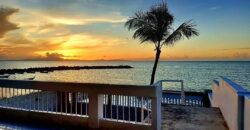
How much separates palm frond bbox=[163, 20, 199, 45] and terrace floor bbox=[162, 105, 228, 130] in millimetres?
2578

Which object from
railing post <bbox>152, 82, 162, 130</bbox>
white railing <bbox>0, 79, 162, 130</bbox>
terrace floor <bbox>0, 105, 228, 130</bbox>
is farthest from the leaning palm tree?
railing post <bbox>152, 82, 162, 130</bbox>

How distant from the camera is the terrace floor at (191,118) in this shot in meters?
5.35

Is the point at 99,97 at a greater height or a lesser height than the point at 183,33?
lesser

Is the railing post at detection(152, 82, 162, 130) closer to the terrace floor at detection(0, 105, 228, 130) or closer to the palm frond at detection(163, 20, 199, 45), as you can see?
the terrace floor at detection(0, 105, 228, 130)

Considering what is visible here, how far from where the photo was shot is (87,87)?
4.73 m

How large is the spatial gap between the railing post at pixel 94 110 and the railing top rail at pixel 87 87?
11 centimetres

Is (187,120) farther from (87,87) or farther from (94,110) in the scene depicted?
(87,87)

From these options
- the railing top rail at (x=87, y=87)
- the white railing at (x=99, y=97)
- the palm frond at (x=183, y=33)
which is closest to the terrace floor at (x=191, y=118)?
the white railing at (x=99, y=97)

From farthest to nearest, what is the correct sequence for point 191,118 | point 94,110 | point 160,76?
point 160,76, point 191,118, point 94,110

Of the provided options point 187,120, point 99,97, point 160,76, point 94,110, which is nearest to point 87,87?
point 99,97

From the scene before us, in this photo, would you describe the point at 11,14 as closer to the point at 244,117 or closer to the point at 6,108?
the point at 6,108

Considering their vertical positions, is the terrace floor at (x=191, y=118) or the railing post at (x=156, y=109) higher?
the railing post at (x=156, y=109)

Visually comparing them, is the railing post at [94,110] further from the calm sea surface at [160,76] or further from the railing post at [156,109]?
the calm sea surface at [160,76]

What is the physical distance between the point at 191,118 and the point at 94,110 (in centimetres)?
244
